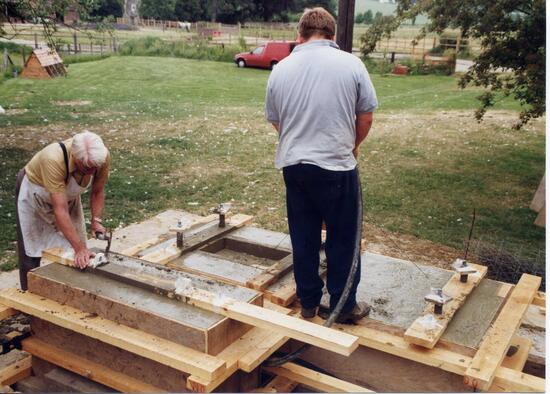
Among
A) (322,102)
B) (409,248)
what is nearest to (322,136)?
(322,102)

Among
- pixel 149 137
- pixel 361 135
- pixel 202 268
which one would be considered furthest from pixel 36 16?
pixel 361 135

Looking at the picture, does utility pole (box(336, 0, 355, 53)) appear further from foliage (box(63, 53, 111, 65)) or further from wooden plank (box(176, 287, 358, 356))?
foliage (box(63, 53, 111, 65))

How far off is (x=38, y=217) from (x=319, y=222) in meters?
2.13

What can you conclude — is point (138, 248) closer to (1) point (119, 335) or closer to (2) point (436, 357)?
(1) point (119, 335)

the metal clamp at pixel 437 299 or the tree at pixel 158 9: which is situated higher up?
the tree at pixel 158 9

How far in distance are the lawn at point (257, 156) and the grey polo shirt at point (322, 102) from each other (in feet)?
12.7

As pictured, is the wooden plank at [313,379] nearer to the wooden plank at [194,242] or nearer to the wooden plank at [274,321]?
the wooden plank at [274,321]

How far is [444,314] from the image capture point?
3400 mm

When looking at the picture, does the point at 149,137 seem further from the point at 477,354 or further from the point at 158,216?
the point at 477,354

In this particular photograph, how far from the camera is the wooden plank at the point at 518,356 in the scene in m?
Answer: 3.63

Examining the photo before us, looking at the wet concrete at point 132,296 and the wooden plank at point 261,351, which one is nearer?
the wooden plank at point 261,351

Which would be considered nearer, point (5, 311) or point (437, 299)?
point (437, 299)

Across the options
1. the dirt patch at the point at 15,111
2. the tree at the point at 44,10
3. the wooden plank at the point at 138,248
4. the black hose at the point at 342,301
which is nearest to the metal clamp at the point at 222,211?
the wooden plank at the point at 138,248

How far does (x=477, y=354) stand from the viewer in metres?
3.09
